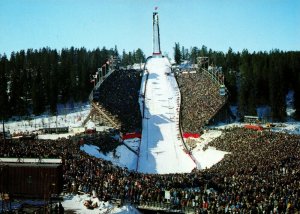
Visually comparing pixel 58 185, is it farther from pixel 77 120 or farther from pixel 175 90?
pixel 175 90

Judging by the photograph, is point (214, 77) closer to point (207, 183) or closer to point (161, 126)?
point (161, 126)

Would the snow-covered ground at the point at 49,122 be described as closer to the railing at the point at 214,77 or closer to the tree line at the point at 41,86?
the tree line at the point at 41,86

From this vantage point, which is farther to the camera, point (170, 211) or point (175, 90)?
point (175, 90)

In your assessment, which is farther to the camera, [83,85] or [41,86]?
[83,85]

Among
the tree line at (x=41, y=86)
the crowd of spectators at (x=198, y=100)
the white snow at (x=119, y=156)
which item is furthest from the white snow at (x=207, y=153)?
the tree line at (x=41, y=86)

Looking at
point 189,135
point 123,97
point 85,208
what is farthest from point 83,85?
point 85,208

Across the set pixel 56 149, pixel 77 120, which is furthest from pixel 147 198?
pixel 77 120
